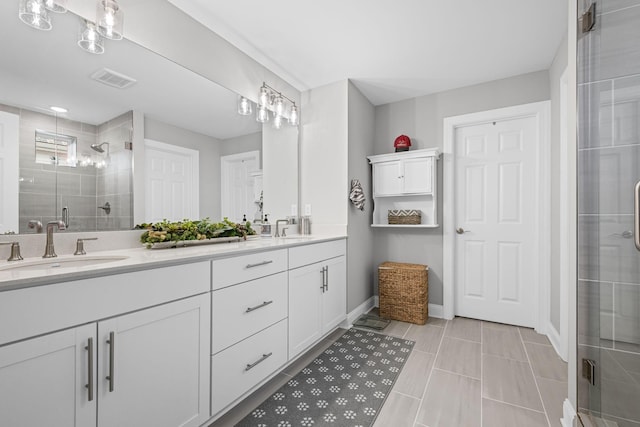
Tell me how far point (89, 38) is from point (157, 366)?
1580 mm

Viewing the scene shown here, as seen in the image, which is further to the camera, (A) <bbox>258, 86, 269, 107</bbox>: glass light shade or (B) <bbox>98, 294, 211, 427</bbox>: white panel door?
(A) <bbox>258, 86, 269, 107</bbox>: glass light shade

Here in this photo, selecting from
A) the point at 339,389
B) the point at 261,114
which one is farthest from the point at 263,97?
the point at 339,389

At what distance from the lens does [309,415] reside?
4.90 feet

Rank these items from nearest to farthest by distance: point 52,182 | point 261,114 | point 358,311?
point 52,182
point 261,114
point 358,311

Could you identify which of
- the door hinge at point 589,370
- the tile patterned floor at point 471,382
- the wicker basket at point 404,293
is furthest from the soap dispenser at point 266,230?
the door hinge at point 589,370

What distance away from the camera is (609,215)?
126 centimetres

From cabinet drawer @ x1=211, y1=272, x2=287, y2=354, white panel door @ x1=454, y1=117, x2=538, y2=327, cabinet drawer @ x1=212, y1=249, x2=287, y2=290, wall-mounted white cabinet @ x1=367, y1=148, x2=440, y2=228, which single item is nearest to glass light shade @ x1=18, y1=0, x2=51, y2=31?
cabinet drawer @ x1=212, y1=249, x2=287, y2=290

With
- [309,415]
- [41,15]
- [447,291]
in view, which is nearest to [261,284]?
[309,415]

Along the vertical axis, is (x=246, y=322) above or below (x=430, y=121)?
below

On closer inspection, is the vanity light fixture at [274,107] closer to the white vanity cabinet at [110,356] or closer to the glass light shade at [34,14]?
the glass light shade at [34,14]

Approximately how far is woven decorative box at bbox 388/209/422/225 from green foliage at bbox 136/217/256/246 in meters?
1.64

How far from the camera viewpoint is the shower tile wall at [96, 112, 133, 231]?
1.49 m

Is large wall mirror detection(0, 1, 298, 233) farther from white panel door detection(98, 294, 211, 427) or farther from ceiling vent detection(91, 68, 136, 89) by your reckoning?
white panel door detection(98, 294, 211, 427)

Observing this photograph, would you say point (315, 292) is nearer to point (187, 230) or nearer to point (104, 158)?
point (187, 230)
